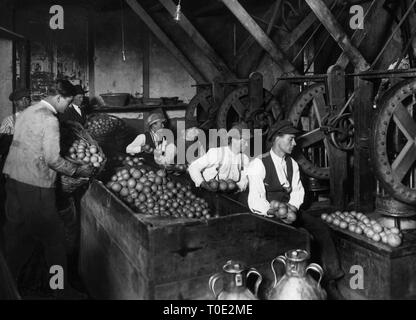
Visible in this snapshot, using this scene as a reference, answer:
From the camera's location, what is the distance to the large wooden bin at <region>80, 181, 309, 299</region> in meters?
3.33

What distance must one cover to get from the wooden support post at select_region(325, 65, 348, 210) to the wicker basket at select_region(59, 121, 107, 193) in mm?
2611

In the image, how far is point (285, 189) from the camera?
4.69 metres

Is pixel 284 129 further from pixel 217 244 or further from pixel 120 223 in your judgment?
pixel 120 223

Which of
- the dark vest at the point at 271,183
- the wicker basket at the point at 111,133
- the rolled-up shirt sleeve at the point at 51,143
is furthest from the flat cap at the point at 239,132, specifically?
the wicker basket at the point at 111,133

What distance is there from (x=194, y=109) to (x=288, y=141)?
3.85 meters

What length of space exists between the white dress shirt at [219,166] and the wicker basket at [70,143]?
106 cm

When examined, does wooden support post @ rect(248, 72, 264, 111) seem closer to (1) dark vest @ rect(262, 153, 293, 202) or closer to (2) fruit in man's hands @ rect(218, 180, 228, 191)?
(2) fruit in man's hands @ rect(218, 180, 228, 191)

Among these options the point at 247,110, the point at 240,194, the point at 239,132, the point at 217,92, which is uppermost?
the point at 217,92

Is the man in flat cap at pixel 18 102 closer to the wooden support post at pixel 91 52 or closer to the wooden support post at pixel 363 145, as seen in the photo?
the wooden support post at pixel 91 52

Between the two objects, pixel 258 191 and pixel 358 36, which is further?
pixel 358 36

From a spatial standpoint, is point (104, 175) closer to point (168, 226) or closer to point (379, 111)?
point (168, 226)

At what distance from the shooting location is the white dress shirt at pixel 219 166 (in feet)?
17.6

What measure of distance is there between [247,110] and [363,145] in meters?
2.31

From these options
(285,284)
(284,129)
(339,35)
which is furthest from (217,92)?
(285,284)
